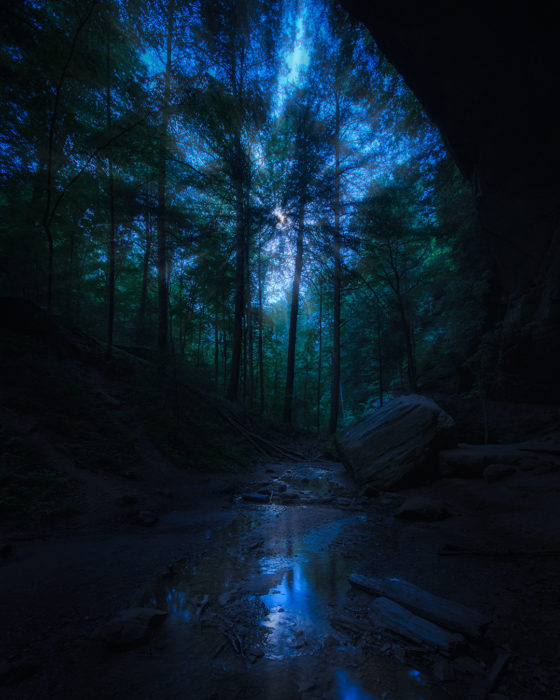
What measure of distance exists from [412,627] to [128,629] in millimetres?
2266

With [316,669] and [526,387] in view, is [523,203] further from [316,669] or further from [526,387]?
[316,669]

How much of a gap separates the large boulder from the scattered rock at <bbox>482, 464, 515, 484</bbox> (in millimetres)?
1159

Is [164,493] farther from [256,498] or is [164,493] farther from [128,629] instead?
[128,629]

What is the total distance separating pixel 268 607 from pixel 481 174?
10.8 metres

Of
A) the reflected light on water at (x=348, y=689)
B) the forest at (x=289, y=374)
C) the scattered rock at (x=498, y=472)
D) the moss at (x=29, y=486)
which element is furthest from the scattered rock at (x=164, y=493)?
the scattered rock at (x=498, y=472)

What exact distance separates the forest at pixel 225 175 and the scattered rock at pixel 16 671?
7921 mm

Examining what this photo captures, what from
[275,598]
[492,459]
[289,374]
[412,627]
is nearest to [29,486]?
[275,598]

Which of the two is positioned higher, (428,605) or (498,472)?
(498,472)

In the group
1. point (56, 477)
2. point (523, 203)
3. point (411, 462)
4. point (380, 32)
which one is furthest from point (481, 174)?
point (56, 477)

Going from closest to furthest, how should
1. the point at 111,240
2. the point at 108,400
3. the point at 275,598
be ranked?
the point at 275,598 → the point at 108,400 → the point at 111,240

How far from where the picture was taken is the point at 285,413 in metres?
16.6

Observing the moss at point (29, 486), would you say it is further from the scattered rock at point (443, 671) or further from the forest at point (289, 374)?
the scattered rock at point (443, 671)

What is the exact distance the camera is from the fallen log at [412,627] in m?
2.29

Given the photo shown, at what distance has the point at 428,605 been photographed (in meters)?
2.70
